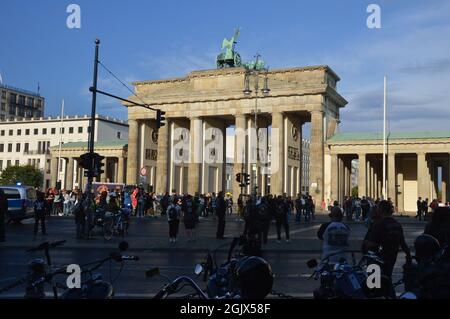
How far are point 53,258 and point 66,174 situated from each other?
235 ft

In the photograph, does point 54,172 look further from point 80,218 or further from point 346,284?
point 346,284

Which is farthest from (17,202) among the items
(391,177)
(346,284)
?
(391,177)

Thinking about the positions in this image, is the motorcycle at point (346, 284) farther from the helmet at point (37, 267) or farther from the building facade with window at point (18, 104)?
the building facade with window at point (18, 104)

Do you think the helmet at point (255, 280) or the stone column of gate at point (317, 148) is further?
the stone column of gate at point (317, 148)

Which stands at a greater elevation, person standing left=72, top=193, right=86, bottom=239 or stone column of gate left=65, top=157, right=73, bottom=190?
stone column of gate left=65, top=157, right=73, bottom=190

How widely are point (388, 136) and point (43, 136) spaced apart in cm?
7135

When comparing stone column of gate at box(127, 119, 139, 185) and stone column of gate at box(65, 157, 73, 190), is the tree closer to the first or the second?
stone column of gate at box(65, 157, 73, 190)

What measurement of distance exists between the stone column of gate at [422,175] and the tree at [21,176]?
6539 centimetres

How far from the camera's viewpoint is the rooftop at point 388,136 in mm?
53188

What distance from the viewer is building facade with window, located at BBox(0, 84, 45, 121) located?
113 m

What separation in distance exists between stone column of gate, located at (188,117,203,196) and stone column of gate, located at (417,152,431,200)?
82.1ft

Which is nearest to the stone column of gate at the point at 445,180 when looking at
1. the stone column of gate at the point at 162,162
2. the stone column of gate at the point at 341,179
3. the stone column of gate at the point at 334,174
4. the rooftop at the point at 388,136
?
the rooftop at the point at 388,136

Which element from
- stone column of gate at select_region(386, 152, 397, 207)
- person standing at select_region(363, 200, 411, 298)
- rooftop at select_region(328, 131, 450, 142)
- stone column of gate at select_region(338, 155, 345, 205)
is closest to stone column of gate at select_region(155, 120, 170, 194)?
rooftop at select_region(328, 131, 450, 142)
